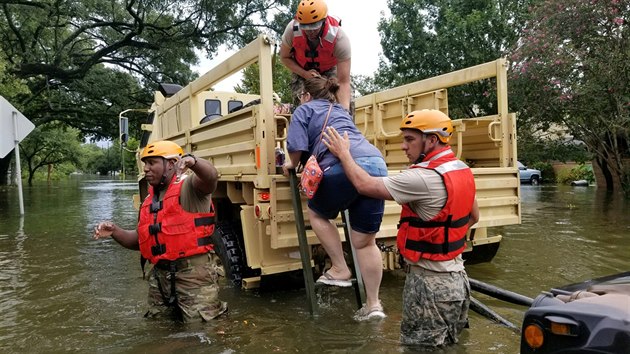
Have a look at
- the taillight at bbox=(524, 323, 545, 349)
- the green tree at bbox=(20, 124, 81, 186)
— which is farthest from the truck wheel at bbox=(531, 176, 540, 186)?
the taillight at bbox=(524, 323, 545, 349)

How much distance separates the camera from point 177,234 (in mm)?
3518

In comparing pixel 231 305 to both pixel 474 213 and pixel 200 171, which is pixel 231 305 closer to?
pixel 200 171

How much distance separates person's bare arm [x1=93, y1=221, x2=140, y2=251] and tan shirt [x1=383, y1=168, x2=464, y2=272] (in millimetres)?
2098

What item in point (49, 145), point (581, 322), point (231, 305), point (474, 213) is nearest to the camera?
point (581, 322)

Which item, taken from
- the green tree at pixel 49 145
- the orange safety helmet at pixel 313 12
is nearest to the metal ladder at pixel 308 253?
the orange safety helmet at pixel 313 12

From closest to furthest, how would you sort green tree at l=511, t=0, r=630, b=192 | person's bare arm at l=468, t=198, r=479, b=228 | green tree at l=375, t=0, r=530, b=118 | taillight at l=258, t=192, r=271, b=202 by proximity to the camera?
1. person's bare arm at l=468, t=198, r=479, b=228
2. taillight at l=258, t=192, r=271, b=202
3. green tree at l=511, t=0, r=630, b=192
4. green tree at l=375, t=0, r=530, b=118

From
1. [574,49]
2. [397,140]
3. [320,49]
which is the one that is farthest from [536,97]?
[320,49]

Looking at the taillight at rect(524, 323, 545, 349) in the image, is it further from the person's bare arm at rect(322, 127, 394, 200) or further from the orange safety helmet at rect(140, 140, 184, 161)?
the orange safety helmet at rect(140, 140, 184, 161)

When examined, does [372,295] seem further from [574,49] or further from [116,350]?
[574,49]

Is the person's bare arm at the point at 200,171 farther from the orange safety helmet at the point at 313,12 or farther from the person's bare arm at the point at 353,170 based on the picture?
the orange safety helmet at the point at 313,12

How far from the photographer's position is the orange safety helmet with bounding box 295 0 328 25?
12.1 ft

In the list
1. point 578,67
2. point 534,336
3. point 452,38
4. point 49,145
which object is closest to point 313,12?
point 534,336

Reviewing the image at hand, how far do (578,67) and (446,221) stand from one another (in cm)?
1425

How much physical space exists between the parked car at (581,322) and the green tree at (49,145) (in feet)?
95.7
